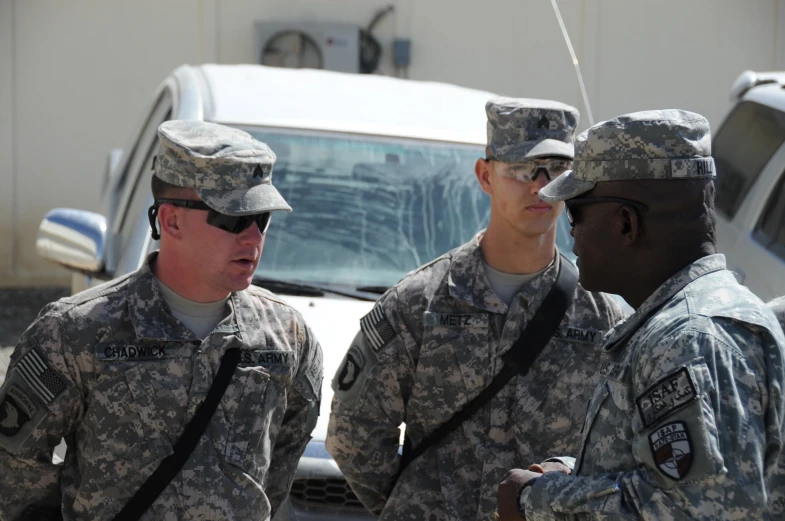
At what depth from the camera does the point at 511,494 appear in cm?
241

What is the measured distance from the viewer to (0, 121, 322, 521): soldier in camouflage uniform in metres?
2.86

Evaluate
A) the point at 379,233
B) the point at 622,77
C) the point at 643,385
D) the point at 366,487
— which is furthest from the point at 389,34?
the point at 643,385

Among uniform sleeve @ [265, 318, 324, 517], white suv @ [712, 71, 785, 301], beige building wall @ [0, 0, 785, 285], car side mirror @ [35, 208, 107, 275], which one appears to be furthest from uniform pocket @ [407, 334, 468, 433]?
beige building wall @ [0, 0, 785, 285]

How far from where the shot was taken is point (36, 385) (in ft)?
9.30

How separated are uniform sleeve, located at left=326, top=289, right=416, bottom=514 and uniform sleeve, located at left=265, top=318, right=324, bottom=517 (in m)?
0.14

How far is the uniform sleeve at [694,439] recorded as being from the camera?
1983mm

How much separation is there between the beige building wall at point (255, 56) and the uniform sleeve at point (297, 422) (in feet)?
25.5

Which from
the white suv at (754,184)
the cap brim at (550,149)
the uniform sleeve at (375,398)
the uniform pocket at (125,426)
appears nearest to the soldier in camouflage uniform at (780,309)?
the cap brim at (550,149)

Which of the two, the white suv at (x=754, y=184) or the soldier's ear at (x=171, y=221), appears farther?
the white suv at (x=754, y=184)

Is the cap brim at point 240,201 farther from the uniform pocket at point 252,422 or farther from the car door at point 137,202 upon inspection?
the car door at point 137,202

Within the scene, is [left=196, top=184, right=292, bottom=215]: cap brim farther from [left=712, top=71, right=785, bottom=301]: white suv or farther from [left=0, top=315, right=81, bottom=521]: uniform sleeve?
[left=712, top=71, right=785, bottom=301]: white suv

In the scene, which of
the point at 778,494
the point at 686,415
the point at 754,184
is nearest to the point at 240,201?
the point at 686,415

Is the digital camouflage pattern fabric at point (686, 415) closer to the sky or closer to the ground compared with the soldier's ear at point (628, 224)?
closer to the ground

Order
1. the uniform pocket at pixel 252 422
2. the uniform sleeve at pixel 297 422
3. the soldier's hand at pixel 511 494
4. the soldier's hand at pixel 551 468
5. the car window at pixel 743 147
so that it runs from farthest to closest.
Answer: the car window at pixel 743 147 → the uniform sleeve at pixel 297 422 → the uniform pocket at pixel 252 422 → the soldier's hand at pixel 551 468 → the soldier's hand at pixel 511 494
